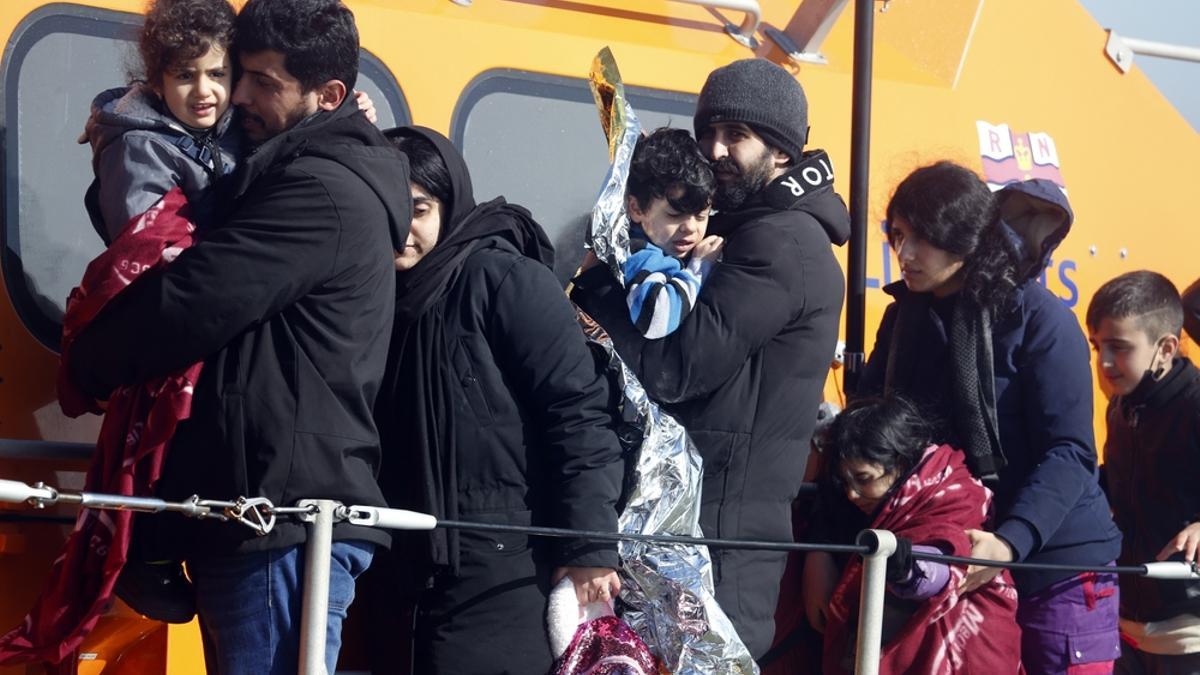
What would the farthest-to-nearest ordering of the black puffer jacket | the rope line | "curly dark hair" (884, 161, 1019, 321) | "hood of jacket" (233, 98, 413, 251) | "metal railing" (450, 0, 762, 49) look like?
1. "metal railing" (450, 0, 762, 49)
2. "curly dark hair" (884, 161, 1019, 321)
3. the black puffer jacket
4. "hood of jacket" (233, 98, 413, 251)
5. the rope line

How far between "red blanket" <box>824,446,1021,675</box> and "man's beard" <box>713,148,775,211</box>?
0.73 meters

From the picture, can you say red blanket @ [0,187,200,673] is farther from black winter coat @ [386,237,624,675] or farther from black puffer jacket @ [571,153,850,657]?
black puffer jacket @ [571,153,850,657]

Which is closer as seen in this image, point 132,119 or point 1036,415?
point 132,119

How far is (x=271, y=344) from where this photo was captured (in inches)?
106

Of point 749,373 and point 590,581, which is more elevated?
point 749,373

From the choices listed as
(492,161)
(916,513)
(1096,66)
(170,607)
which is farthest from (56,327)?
(1096,66)

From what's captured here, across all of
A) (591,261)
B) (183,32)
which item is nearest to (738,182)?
(591,261)

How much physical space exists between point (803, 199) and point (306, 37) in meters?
1.15

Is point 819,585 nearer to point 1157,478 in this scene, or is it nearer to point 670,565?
point 670,565

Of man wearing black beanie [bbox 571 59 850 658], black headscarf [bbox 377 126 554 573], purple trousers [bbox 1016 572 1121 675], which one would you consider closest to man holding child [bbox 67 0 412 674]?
black headscarf [bbox 377 126 554 573]

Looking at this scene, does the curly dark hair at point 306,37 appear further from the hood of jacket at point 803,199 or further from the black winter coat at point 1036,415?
the black winter coat at point 1036,415

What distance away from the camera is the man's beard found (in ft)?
11.3

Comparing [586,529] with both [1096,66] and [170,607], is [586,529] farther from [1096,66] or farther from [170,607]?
[1096,66]

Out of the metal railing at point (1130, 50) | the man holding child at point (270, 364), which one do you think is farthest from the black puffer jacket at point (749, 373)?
the metal railing at point (1130, 50)
